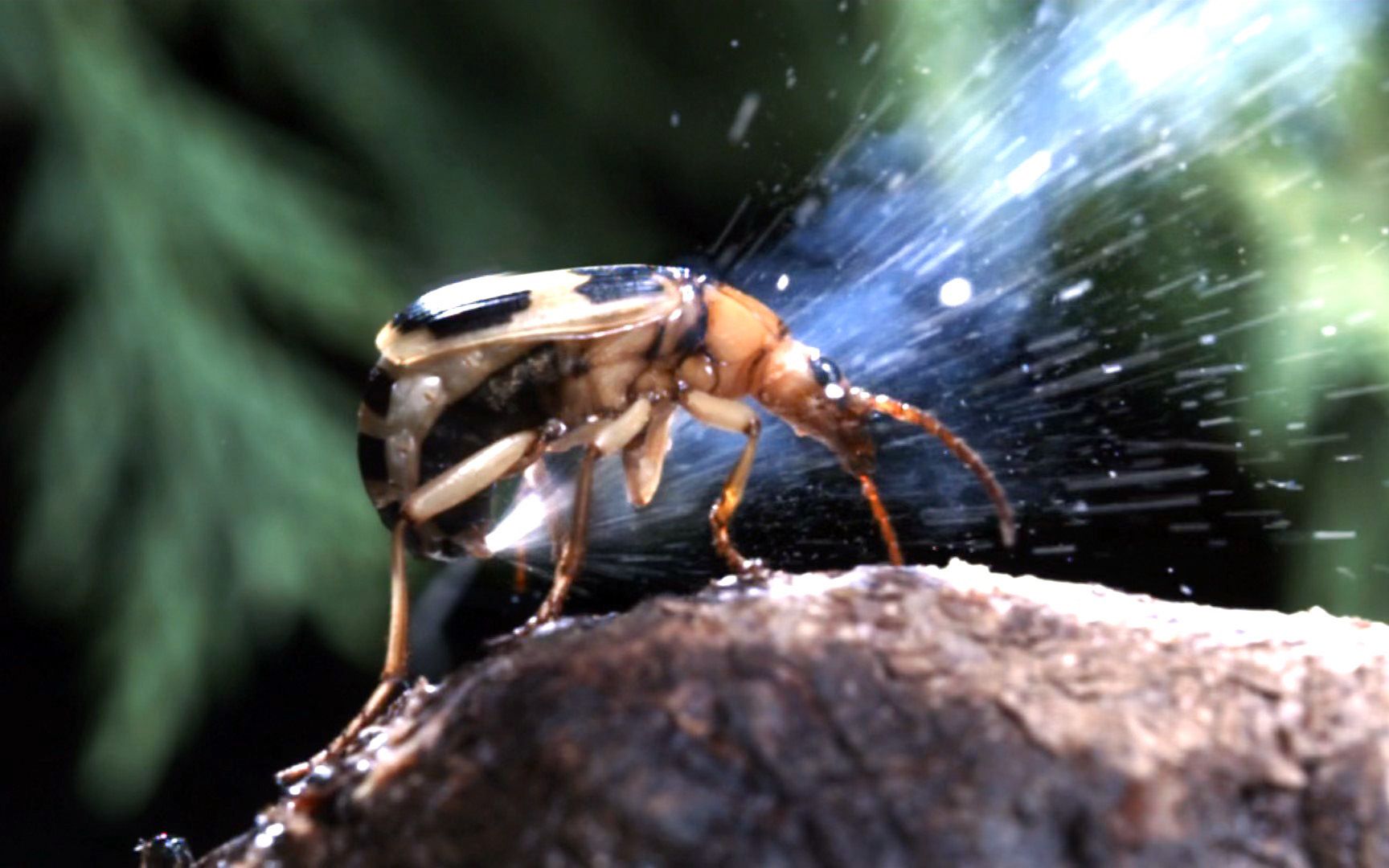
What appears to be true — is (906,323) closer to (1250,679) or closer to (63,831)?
(1250,679)

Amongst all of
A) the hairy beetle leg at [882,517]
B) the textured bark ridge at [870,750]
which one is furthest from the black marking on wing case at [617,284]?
the textured bark ridge at [870,750]

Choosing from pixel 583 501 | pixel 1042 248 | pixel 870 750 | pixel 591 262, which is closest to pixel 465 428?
pixel 583 501

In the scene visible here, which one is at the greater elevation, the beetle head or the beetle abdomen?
the beetle head

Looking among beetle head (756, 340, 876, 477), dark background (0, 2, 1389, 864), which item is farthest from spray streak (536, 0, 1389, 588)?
beetle head (756, 340, 876, 477)

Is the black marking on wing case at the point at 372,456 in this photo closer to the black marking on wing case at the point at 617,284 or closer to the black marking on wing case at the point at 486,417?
the black marking on wing case at the point at 486,417

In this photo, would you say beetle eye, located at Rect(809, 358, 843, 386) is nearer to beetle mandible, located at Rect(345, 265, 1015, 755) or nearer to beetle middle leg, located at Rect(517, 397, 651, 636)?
beetle mandible, located at Rect(345, 265, 1015, 755)

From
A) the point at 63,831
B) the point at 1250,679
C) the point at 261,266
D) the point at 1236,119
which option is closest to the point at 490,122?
the point at 261,266
